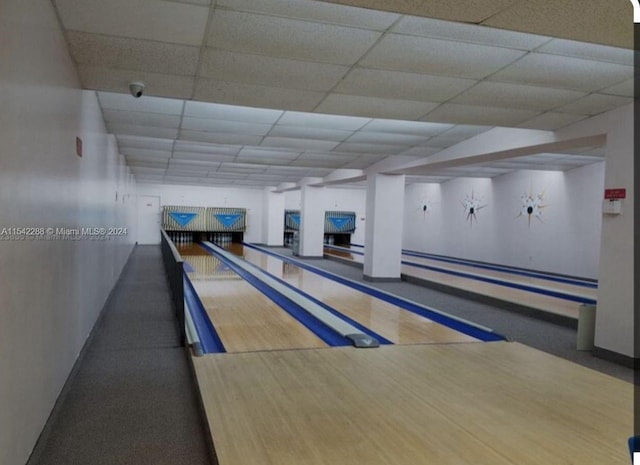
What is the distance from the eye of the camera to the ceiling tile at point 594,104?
4.77 meters

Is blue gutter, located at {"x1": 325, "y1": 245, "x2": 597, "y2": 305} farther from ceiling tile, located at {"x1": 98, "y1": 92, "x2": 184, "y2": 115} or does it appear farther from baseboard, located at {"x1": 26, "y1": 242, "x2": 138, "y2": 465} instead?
baseboard, located at {"x1": 26, "y1": 242, "x2": 138, "y2": 465}

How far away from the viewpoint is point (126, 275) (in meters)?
10.4

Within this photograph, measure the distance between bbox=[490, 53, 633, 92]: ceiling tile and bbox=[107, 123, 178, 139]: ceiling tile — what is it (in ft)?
17.1

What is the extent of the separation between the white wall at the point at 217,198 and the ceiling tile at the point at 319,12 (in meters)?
17.7

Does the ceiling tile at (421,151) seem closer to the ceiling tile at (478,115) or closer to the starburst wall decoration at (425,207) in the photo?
the ceiling tile at (478,115)

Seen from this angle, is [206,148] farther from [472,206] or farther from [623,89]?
[472,206]

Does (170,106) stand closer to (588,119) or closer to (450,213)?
(588,119)

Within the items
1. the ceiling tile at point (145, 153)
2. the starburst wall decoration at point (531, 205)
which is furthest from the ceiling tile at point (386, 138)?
the starburst wall decoration at point (531, 205)

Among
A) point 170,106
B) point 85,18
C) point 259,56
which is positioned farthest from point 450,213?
point 85,18

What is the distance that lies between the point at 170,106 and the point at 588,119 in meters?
5.31

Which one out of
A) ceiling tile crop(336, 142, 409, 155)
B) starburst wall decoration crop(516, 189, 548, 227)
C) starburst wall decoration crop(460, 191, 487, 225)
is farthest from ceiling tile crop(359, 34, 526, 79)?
starburst wall decoration crop(460, 191, 487, 225)

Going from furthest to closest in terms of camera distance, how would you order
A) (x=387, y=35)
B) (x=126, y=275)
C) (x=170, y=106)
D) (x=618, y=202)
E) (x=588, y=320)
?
(x=126, y=275), (x=170, y=106), (x=588, y=320), (x=618, y=202), (x=387, y=35)

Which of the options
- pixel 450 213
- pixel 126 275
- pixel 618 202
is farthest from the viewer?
pixel 450 213

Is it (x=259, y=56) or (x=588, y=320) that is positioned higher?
(x=259, y=56)
